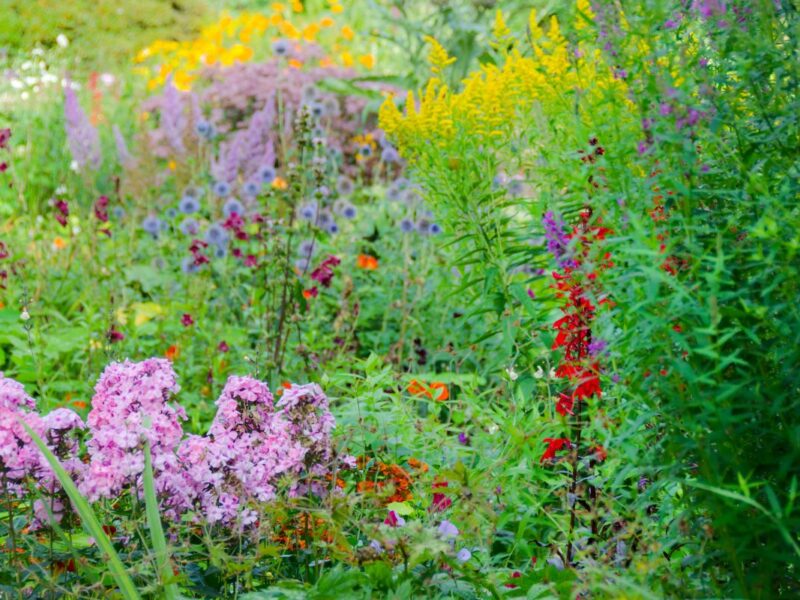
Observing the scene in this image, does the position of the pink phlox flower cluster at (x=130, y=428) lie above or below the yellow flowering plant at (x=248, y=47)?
below

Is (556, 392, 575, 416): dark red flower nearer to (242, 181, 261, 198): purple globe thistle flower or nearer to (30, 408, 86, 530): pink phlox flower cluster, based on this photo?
(30, 408, 86, 530): pink phlox flower cluster

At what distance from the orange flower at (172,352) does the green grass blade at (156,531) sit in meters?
2.01

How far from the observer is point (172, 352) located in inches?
155

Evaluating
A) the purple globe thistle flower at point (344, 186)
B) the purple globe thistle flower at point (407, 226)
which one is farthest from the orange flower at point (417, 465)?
the purple globe thistle flower at point (344, 186)

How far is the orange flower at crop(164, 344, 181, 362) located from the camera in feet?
12.9

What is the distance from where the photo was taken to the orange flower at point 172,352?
12.9ft

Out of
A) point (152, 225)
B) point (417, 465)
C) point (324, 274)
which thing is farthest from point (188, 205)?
point (417, 465)

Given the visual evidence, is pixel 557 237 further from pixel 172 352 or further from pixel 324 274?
→ pixel 172 352

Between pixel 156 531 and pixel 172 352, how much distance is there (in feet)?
7.01

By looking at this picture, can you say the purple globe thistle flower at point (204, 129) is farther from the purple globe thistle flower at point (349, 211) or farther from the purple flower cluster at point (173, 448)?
the purple flower cluster at point (173, 448)

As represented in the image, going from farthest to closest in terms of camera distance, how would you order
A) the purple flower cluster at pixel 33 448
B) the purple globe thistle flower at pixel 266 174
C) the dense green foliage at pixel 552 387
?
the purple globe thistle flower at pixel 266 174, the purple flower cluster at pixel 33 448, the dense green foliage at pixel 552 387

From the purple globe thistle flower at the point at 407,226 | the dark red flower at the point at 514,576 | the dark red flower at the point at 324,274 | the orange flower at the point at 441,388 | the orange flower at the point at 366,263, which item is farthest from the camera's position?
the orange flower at the point at 366,263

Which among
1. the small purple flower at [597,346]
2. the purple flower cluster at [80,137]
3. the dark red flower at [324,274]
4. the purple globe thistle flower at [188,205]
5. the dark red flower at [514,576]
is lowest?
the dark red flower at [514,576]

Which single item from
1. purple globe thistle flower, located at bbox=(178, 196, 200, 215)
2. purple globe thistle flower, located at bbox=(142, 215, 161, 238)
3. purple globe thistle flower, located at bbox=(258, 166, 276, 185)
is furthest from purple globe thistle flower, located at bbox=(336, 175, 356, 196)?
purple globe thistle flower, located at bbox=(142, 215, 161, 238)
